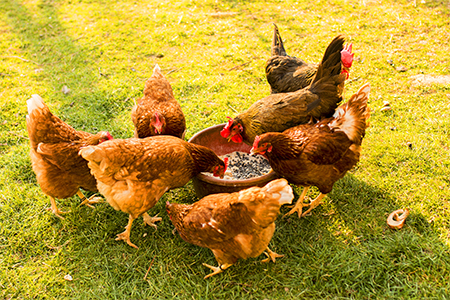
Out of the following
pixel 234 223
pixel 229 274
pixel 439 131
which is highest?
pixel 234 223

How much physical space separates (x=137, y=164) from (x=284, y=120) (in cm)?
154

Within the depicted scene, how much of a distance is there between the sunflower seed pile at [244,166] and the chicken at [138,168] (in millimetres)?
600

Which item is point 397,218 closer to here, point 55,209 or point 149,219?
point 149,219

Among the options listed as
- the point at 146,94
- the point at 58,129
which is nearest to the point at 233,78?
the point at 146,94

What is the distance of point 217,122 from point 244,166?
3.12 ft

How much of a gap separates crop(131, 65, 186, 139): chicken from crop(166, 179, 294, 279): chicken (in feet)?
3.39

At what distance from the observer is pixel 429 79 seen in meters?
4.55

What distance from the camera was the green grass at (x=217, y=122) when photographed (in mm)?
2551

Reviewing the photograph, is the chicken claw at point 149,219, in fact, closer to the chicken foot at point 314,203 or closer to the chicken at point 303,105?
the chicken at point 303,105

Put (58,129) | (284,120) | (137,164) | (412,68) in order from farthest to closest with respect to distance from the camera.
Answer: (412,68) < (284,120) < (58,129) < (137,164)

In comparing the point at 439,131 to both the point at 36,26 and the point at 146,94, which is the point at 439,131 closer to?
the point at 146,94

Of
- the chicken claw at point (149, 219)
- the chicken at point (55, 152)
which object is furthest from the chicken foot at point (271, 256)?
the chicken at point (55, 152)

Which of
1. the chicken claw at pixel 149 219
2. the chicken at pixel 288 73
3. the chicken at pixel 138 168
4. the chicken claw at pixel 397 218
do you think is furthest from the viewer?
the chicken at pixel 288 73

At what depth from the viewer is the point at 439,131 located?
3713 mm
